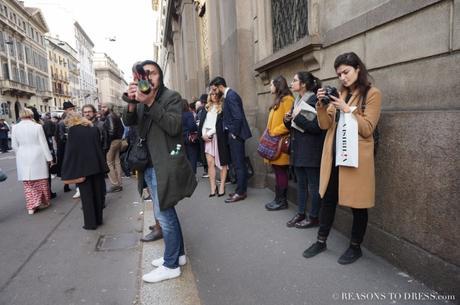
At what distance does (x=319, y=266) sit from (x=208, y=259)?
1.08 metres

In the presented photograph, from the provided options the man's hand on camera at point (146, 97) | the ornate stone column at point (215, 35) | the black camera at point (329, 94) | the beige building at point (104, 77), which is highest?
the beige building at point (104, 77)

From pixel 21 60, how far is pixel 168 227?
→ 2398 inches

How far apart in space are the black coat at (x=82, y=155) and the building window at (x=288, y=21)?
11.3 feet

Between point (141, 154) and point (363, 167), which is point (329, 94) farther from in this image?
point (141, 154)

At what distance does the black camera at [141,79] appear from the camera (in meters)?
2.82

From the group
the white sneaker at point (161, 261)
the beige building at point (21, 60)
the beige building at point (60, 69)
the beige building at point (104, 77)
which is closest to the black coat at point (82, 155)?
the white sneaker at point (161, 261)

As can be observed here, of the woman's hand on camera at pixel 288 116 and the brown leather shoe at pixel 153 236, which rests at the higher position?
the woman's hand on camera at pixel 288 116

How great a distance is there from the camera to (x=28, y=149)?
20.1 ft

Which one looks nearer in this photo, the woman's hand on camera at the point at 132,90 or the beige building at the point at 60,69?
the woman's hand on camera at the point at 132,90

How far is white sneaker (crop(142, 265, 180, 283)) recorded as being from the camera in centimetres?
315

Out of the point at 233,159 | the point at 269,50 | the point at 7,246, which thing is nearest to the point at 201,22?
the point at 269,50

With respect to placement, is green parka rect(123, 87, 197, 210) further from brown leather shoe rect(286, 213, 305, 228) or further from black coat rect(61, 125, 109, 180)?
black coat rect(61, 125, 109, 180)

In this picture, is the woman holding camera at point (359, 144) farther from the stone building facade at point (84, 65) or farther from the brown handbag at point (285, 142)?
the stone building facade at point (84, 65)

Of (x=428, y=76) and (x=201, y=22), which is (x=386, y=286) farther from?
(x=201, y=22)
